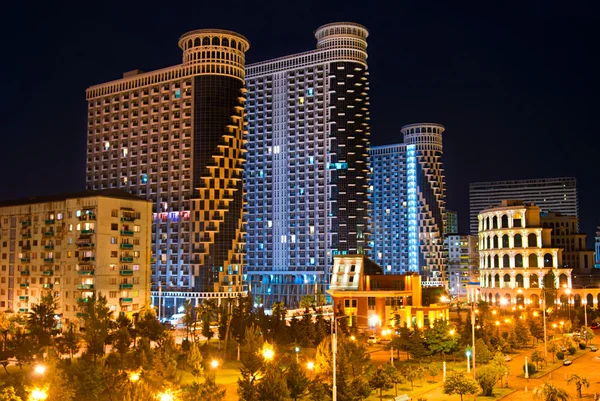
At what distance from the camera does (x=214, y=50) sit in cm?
16038

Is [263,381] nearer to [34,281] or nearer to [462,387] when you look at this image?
[462,387]

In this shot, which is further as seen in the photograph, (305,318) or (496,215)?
(496,215)

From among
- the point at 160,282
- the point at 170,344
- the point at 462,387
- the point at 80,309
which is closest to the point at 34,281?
the point at 80,309

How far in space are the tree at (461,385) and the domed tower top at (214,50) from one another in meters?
117

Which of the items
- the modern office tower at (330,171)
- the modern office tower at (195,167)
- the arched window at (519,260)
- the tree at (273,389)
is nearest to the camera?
the tree at (273,389)

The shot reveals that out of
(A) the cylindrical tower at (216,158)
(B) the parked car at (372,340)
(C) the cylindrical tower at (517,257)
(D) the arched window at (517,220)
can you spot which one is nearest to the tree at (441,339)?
(B) the parked car at (372,340)

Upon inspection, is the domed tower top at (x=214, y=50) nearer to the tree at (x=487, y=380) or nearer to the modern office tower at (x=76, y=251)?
the modern office tower at (x=76, y=251)

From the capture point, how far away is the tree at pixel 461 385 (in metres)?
55.9

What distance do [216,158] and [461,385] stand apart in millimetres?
108995

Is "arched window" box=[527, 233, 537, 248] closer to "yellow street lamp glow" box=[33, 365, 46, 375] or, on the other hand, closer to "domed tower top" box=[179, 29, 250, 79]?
"domed tower top" box=[179, 29, 250, 79]

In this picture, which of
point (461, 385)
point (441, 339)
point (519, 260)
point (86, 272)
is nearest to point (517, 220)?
point (519, 260)

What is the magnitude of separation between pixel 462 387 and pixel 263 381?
1772 cm

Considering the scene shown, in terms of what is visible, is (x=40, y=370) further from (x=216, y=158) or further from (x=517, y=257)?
(x=517, y=257)

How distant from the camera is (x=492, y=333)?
89125 millimetres
